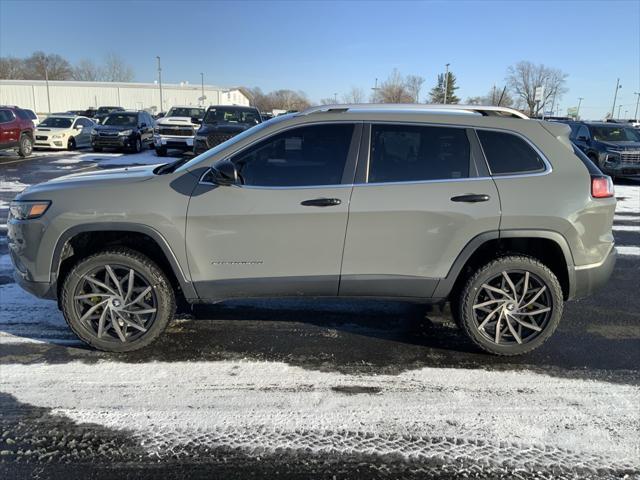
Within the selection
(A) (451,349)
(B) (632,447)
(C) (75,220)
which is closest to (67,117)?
(C) (75,220)

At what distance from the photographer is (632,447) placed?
2.72m

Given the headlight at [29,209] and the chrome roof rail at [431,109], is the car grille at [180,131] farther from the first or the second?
the chrome roof rail at [431,109]

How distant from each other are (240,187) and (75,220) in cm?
124

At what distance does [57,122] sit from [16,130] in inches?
204

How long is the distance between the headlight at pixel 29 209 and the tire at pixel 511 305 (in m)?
3.25

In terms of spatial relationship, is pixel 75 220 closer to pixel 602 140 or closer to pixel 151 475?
pixel 151 475

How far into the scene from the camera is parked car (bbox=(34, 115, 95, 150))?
71.2ft

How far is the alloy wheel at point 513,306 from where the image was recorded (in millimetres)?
3715

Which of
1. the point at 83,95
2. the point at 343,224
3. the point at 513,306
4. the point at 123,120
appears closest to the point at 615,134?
the point at 513,306

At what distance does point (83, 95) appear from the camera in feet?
274

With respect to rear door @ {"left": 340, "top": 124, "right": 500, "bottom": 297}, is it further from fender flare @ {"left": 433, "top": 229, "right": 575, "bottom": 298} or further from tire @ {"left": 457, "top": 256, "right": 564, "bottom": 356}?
tire @ {"left": 457, "top": 256, "right": 564, "bottom": 356}

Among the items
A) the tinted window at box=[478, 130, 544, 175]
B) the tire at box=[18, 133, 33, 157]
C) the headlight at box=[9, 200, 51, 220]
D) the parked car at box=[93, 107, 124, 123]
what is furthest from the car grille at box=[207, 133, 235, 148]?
the parked car at box=[93, 107, 124, 123]

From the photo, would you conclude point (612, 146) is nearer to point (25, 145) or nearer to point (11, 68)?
point (25, 145)

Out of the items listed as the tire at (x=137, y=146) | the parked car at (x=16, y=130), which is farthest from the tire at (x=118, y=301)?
the tire at (x=137, y=146)
